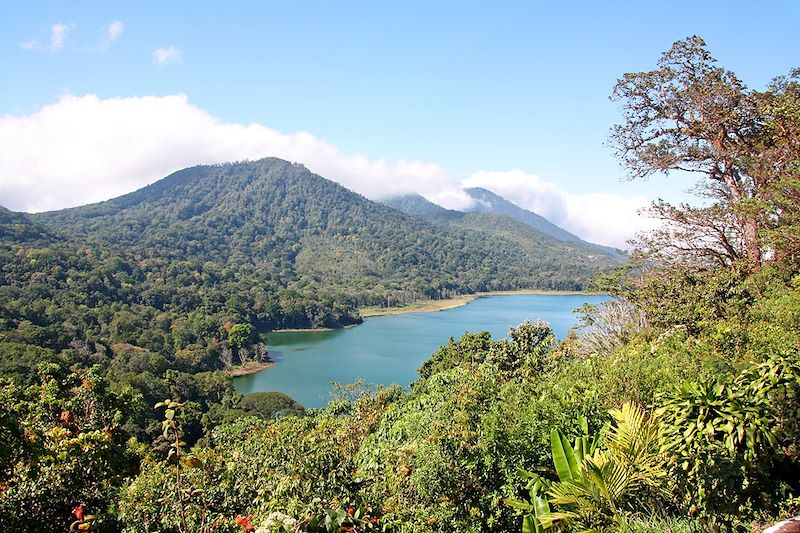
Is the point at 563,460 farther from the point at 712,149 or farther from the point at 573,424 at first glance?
the point at 712,149

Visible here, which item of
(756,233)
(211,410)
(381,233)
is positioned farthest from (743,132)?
(381,233)

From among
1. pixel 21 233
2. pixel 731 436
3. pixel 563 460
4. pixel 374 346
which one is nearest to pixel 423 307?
pixel 374 346

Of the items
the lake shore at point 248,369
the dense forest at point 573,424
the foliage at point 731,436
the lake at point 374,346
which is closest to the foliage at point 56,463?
the dense forest at point 573,424

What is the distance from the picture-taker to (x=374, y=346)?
55.4 meters

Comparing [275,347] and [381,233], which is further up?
[381,233]

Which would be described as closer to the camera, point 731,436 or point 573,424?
point 731,436

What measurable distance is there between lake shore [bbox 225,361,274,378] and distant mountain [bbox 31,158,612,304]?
44105mm

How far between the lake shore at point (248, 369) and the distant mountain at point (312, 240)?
145 feet

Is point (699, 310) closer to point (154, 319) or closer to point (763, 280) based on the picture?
point (763, 280)

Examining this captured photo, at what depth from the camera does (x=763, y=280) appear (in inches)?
418

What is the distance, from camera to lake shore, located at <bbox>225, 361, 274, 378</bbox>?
46.2m

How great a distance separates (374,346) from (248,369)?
14020mm

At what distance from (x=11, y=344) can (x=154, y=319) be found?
24278mm

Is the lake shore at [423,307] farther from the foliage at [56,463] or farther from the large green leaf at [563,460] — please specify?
the large green leaf at [563,460]
